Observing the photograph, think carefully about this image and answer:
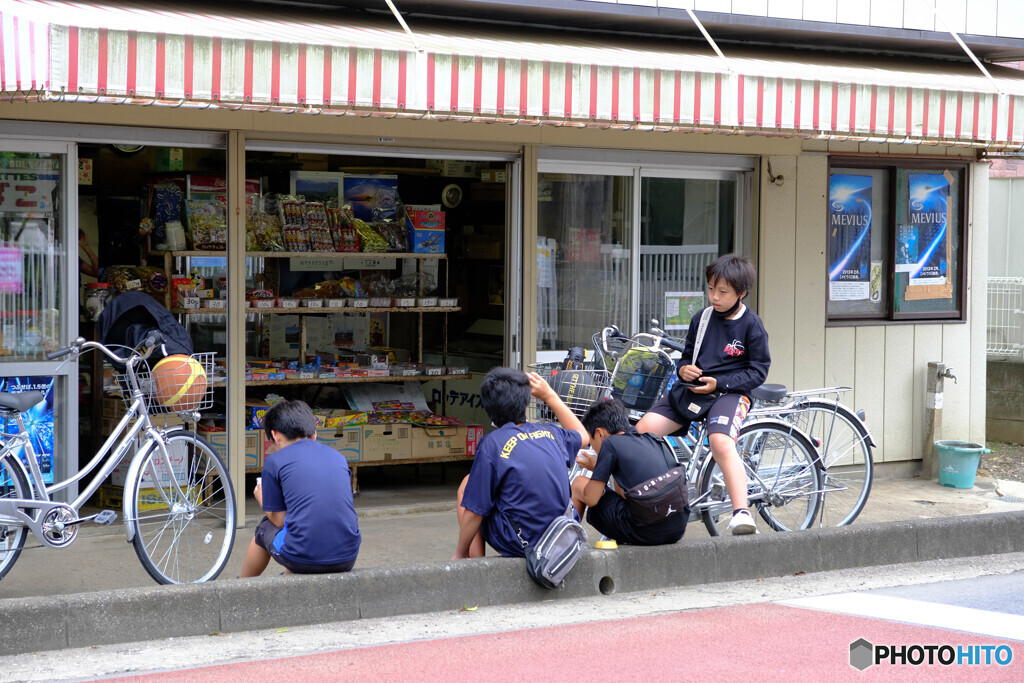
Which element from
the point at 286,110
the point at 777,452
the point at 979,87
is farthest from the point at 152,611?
the point at 979,87

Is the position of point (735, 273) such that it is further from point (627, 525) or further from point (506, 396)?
point (506, 396)

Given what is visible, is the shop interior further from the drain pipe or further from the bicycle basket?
the drain pipe

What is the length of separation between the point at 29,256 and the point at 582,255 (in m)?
4.08

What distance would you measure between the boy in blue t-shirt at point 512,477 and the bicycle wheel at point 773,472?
147 cm

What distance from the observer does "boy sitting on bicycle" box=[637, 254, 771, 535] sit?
6594 millimetres

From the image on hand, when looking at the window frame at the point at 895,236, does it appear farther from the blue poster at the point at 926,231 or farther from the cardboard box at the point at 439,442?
the cardboard box at the point at 439,442

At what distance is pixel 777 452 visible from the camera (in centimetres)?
718

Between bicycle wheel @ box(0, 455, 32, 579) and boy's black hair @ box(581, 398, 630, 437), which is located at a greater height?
boy's black hair @ box(581, 398, 630, 437)

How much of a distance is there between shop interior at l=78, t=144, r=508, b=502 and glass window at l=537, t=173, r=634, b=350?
1.59 ft

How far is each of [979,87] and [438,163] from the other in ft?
14.2

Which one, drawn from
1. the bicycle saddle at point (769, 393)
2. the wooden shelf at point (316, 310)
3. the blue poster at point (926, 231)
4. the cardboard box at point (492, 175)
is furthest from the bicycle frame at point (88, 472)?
the blue poster at point (926, 231)

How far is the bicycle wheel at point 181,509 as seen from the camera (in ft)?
19.8

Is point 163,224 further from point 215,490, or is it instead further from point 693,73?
point 693,73

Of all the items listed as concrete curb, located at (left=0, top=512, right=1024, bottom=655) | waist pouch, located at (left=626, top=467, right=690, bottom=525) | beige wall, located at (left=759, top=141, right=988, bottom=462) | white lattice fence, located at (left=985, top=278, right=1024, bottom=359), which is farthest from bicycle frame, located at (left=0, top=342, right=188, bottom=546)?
white lattice fence, located at (left=985, top=278, right=1024, bottom=359)
